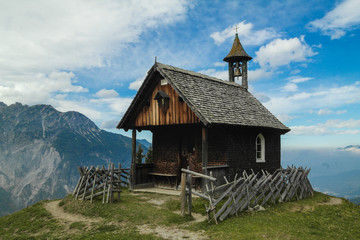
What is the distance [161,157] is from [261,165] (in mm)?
6660

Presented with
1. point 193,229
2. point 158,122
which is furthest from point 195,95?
point 193,229

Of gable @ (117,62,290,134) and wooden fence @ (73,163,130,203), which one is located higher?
gable @ (117,62,290,134)

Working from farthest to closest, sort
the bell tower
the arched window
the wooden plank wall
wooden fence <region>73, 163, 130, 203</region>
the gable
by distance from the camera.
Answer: the bell tower, the arched window, the wooden plank wall, the gable, wooden fence <region>73, 163, 130, 203</region>

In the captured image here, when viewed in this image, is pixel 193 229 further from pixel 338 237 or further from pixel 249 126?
pixel 249 126

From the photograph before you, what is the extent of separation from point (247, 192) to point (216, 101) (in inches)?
271

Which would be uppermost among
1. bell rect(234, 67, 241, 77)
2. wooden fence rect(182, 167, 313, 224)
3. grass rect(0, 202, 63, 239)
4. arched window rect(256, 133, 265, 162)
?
bell rect(234, 67, 241, 77)

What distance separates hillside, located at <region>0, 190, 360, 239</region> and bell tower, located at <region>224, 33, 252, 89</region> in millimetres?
12760

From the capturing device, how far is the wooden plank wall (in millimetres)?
16906

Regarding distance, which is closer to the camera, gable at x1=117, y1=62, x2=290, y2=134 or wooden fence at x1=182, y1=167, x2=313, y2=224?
wooden fence at x1=182, y1=167, x2=313, y2=224

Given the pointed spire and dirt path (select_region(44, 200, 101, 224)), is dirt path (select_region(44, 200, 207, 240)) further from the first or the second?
the pointed spire

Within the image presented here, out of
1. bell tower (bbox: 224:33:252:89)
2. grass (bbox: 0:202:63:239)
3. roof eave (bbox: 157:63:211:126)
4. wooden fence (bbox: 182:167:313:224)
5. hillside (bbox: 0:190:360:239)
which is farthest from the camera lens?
bell tower (bbox: 224:33:252:89)

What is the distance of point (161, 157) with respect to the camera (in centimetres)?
2038

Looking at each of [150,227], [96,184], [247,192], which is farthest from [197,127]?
[150,227]

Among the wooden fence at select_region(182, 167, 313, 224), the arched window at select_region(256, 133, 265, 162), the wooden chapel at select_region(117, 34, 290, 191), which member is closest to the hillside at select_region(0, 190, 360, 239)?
the wooden fence at select_region(182, 167, 313, 224)
